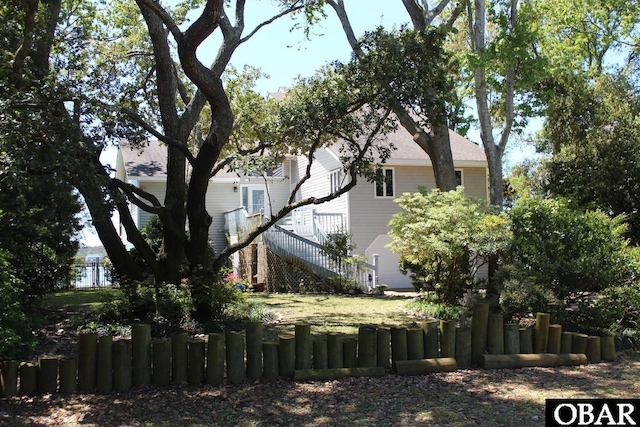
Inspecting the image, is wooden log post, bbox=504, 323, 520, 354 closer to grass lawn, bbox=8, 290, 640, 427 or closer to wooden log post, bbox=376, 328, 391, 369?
grass lawn, bbox=8, 290, 640, 427

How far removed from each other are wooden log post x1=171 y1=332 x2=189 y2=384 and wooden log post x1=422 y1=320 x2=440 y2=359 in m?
3.23

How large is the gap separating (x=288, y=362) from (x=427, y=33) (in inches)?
289

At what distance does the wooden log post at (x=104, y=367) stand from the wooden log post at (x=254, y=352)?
1.67 metres

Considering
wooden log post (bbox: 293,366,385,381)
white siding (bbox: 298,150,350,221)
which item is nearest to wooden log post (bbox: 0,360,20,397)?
wooden log post (bbox: 293,366,385,381)

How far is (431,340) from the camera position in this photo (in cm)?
793

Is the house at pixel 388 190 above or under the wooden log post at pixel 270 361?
above

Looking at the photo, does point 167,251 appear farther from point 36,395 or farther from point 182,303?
point 36,395

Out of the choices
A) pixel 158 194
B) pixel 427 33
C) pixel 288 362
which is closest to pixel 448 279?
pixel 427 33

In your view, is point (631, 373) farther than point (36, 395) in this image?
Yes

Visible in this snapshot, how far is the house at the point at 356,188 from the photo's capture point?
23500mm

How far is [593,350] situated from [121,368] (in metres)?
6.71

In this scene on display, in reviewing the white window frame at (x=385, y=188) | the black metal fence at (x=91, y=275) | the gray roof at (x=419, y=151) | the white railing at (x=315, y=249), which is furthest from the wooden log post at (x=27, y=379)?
the black metal fence at (x=91, y=275)

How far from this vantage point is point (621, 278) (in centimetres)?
980

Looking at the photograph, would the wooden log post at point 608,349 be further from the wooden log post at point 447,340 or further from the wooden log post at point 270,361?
the wooden log post at point 270,361
